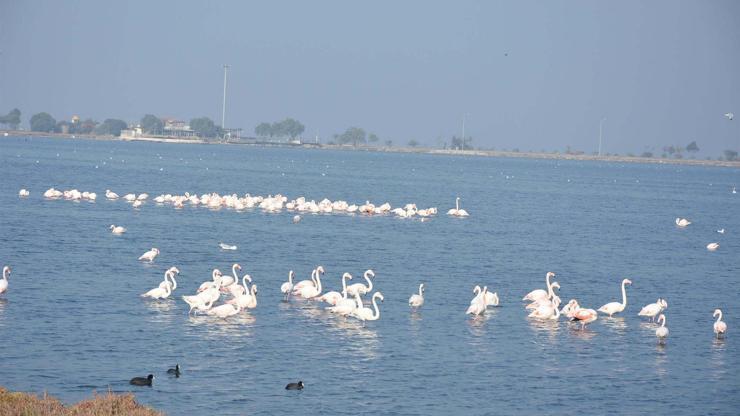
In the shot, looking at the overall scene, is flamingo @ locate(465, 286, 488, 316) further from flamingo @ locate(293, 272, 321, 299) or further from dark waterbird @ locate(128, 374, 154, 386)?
dark waterbird @ locate(128, 374, 154, 386)

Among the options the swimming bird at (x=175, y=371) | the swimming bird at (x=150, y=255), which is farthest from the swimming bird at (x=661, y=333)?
the swimming bird at (x=150, y=255)

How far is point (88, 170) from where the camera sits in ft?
329

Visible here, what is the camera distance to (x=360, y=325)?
25906 mm

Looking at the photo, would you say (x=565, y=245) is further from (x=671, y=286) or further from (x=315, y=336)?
(x=315, y=336)

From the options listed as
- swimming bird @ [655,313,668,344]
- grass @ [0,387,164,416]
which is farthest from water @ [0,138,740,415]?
grass @ [0,387,164,416]

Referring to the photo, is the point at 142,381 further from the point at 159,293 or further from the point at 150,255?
the point at 150,255

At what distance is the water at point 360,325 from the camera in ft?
66.0

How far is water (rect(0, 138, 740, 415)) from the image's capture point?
20.1 meters

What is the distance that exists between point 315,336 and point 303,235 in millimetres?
21802

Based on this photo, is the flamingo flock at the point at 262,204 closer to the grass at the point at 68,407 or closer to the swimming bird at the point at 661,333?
the swimming bird at the point at 661,333

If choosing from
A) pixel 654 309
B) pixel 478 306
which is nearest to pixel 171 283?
pixel 478 306

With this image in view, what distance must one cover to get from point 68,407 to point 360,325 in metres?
10.7

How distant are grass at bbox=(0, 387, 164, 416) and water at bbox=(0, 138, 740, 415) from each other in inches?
96.5

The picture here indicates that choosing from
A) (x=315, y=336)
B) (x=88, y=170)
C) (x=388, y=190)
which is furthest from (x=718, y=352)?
(x=88, y=170)
